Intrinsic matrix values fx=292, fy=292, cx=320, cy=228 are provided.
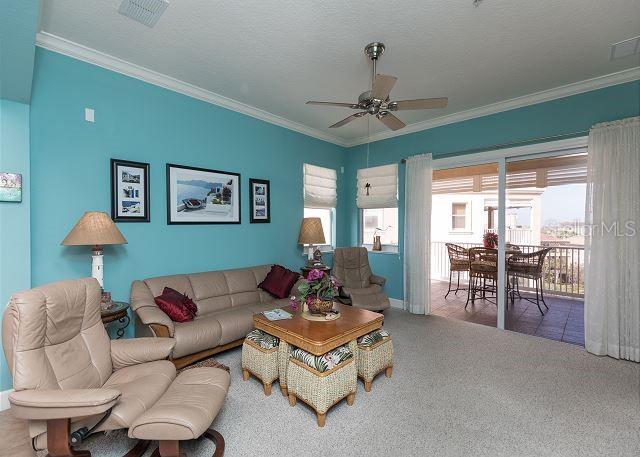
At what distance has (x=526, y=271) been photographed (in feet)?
12.9

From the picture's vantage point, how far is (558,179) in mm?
3637

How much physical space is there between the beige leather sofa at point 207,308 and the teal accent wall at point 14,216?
0.82m

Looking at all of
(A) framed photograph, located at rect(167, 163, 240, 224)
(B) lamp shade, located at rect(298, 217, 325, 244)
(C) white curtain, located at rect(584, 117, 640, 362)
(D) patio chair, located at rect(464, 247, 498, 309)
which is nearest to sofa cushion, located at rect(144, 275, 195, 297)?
(A) framed photograph, located at rect(167, 163, 240, 224)

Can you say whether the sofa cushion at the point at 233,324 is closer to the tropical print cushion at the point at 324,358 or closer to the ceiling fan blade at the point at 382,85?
the tropical print cushion at the point at 324,358

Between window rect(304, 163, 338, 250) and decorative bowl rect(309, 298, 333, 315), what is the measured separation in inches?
95.7

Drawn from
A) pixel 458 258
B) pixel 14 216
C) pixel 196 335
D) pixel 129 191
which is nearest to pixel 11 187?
pixel 14 216

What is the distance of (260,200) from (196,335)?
2.07 metres

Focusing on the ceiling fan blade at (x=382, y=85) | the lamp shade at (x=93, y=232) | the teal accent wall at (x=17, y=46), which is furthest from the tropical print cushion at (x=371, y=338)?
the teal accent wall at (x=17, y=46)

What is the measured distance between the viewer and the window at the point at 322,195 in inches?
193

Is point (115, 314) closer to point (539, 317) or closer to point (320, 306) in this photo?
point (320, 306)

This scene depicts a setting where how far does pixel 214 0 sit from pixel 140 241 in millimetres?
2303

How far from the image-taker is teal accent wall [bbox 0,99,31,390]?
7.25ft

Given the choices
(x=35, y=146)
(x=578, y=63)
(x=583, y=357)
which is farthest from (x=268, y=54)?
(x=583, y=357)

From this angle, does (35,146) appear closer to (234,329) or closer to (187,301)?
(187,301)
